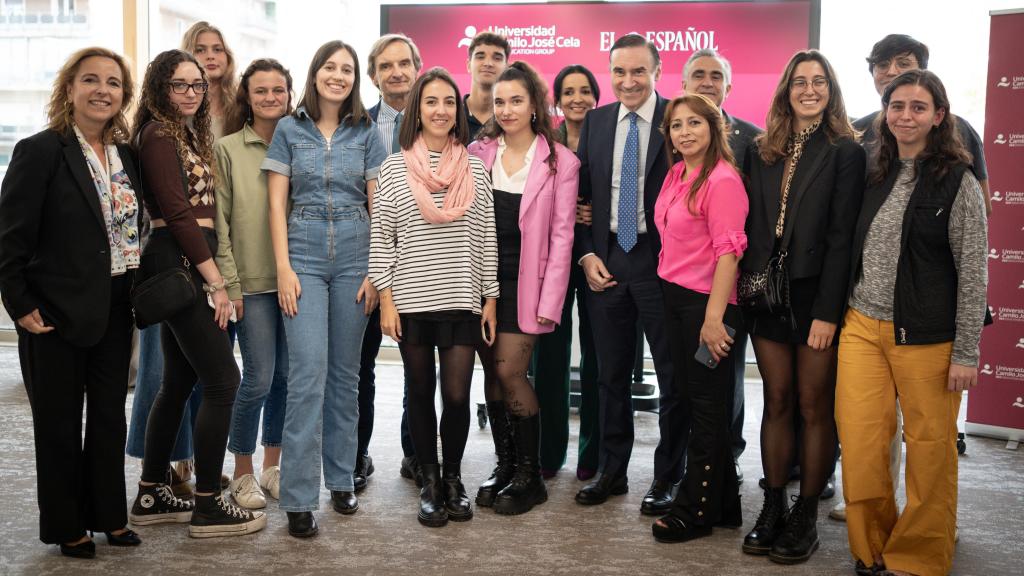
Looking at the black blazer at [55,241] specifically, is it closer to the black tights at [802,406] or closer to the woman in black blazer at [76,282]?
the woman in black blazer at [76,282]

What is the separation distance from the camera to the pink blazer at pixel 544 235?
345 cm

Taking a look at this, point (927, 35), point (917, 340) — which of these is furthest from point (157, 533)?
point (927, 35)

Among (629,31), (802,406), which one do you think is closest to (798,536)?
(802,406)

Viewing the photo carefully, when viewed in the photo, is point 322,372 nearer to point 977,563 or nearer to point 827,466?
point 827,466

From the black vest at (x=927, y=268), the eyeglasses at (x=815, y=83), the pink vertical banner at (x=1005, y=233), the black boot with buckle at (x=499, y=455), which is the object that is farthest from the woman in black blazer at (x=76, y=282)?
the pink vertical banner at (x=1005, y=233)

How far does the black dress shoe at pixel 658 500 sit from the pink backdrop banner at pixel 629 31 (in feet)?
9.51

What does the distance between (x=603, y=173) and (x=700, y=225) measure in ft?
1.92

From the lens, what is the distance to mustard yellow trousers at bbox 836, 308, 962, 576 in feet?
9.37

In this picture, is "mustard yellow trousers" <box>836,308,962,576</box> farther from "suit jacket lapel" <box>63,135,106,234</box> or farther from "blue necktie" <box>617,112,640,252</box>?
"suit jacket lapel" <box>63,135,106,234</box>

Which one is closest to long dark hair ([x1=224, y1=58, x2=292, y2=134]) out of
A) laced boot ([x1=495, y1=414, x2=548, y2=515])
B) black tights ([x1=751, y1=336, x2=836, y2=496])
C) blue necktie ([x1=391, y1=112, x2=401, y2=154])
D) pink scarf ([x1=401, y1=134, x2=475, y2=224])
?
blue necktie ([x1=391, y1=112, x2=401, y2=154])

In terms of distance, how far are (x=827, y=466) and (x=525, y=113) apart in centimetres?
161

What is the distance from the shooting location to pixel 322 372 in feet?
10.9

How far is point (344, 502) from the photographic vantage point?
3537mm

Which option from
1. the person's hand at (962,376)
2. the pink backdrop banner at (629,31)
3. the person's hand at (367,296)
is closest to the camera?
the person's hand at (962,376)
